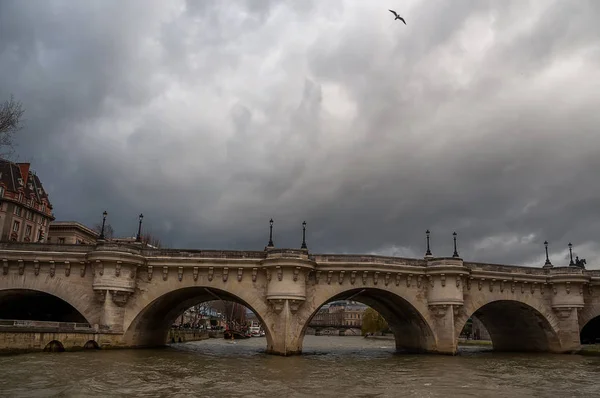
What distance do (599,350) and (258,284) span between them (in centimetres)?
3068

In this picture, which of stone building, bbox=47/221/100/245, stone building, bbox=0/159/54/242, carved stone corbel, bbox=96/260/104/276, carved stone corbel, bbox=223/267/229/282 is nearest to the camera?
carved stone corbel, bbox=96/260/104/276

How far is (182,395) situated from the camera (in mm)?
17875

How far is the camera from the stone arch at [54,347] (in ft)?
101

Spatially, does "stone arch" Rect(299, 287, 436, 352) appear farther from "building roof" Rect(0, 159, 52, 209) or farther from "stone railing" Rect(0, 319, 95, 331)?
"building roof" Rect(0, 159, 52, 209)

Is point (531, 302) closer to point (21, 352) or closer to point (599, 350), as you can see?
point (599, 350)

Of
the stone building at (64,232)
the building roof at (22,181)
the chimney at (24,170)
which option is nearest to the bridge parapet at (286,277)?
the building roof at (22,181)

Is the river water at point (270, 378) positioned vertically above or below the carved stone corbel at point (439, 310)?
below

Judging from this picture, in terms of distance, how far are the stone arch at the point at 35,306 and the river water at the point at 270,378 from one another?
10.7 meters

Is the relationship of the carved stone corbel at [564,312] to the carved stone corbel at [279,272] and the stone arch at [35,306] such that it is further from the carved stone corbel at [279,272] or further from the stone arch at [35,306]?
the stone arch at [35,306]

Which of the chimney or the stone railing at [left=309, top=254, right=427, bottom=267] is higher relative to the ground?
the chimney

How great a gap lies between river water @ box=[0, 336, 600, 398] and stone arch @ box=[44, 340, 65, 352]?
1.19 meters

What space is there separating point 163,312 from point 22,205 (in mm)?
34416

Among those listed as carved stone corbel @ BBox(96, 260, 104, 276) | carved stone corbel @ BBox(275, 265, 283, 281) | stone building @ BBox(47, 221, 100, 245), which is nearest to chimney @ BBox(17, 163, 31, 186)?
stone building @ BBox(47, 221, 100, 245)

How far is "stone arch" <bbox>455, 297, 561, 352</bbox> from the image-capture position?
4292 cm
